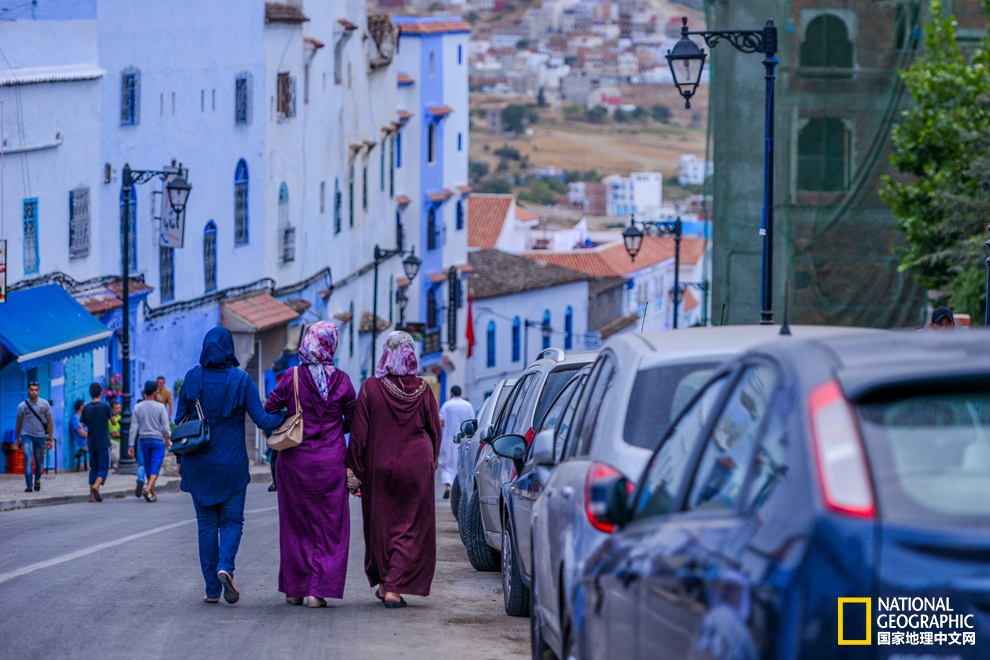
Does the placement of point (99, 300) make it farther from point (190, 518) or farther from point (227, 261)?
point (190, 518)

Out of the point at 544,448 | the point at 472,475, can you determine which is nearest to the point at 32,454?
the point at 472,475

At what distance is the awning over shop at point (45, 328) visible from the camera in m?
25.6

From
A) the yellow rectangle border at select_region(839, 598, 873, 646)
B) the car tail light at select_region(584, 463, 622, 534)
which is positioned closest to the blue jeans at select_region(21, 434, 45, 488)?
the car tail light at select_region(584, 463, 622, 534)

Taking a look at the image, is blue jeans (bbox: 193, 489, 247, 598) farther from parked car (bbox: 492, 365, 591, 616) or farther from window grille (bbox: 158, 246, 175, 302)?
window grille (bbox: 158, 246, 175, 302)

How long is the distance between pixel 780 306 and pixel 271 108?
16.3 m

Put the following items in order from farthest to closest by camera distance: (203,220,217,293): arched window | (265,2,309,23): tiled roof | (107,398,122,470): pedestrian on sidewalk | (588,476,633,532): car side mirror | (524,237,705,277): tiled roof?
(524,237,705,277): tiled roof < (265,2,309,23): tiled roof < (203,220,217,293): arched window < (107,398,122,470): pedestrian on sidewalk < (588,476,633,532): car side mirror

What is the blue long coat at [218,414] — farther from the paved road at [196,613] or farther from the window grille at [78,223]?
the window grille at [78,223]

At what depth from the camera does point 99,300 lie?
2992 centimetres

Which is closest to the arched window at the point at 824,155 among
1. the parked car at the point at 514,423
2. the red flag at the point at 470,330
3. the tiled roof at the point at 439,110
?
the parked car at the point at 514,423

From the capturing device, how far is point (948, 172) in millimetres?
23938

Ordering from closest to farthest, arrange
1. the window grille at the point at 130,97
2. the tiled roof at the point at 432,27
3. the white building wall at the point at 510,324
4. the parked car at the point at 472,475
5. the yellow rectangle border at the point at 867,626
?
1. the yellow rectangle border at the point at 867,626
2. the parked car at the point at 472,475
3. the window grille at the point at 130,97
4. the tiled roof at the point at 432,27
5. the white building wall at the point at 510,324

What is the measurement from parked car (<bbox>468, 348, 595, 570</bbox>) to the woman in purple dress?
1285mm

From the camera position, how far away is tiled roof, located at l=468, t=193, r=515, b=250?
285 feet

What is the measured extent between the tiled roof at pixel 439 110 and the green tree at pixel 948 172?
127ft
